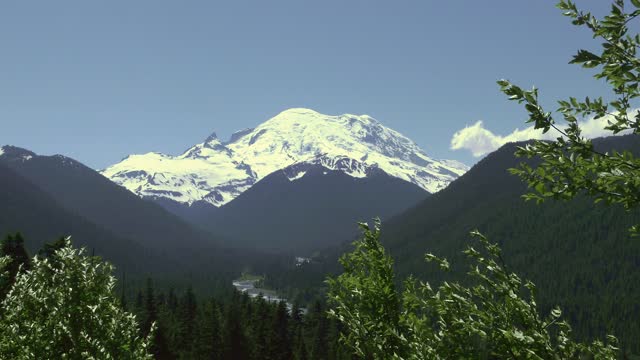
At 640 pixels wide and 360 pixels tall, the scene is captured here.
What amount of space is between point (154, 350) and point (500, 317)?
244 ft

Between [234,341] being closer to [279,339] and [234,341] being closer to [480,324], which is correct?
[279,339]

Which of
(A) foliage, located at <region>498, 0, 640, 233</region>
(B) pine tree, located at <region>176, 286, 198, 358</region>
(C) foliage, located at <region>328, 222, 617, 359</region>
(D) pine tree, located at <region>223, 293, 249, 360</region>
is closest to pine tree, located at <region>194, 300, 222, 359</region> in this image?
(D) pine tree, located at <region>223, 293, 249, 360</region>

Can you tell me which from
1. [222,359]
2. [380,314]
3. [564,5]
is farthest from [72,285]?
[222,359]

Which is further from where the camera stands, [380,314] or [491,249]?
[380,314]

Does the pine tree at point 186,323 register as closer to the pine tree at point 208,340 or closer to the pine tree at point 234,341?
the pine tree at point 208,340

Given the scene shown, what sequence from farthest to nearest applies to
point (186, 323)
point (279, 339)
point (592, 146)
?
point (186, 323) < point (279, 339) < point (592, 146)

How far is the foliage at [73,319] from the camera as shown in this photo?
53.4ft

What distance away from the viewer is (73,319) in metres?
16.8

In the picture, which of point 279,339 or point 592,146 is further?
point 279,339

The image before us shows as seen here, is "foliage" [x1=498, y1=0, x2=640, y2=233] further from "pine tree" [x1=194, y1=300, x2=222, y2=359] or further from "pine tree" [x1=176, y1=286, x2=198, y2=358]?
"pine tree" [x1=176, y1=286, x2=198, y2=358]

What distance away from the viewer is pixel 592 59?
6.78 metres

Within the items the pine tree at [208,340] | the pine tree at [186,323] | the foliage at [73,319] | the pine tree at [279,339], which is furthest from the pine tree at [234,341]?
the foliage at [73,319]

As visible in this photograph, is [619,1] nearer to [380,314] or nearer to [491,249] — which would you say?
[491,249]

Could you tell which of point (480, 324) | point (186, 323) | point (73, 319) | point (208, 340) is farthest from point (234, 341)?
point (480, 324)
